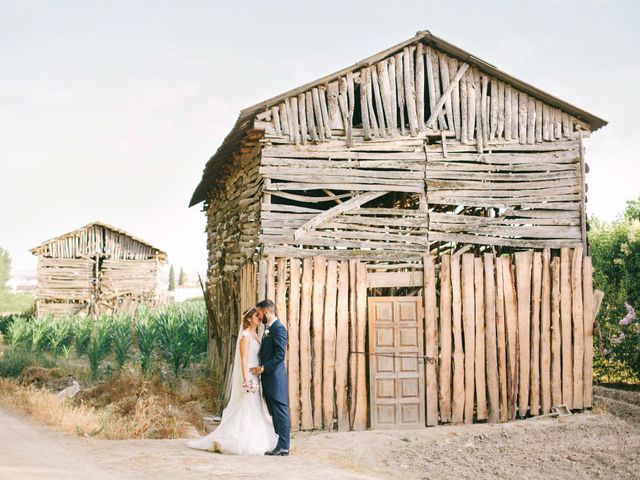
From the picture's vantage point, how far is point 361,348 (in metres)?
10.4

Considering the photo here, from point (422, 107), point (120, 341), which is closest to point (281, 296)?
point (422, 107)

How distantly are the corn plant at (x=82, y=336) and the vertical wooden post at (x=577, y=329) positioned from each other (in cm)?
1161

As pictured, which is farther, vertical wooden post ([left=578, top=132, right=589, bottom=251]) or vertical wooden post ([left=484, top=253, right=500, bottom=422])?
vertical wooden post ([left=578, top=132, right=589, bottom=251])

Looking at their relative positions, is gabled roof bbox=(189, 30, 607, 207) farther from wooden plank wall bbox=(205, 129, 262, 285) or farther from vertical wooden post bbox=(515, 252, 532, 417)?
vertical wooden post bbox=(515, 252, 532, 417)

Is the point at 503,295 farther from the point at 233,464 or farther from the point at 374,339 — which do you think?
the point at 233,464

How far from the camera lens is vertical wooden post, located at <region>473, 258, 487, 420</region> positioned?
10648mm

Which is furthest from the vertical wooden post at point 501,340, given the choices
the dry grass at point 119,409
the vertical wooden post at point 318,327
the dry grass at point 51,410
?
the dry grass at point 51,410

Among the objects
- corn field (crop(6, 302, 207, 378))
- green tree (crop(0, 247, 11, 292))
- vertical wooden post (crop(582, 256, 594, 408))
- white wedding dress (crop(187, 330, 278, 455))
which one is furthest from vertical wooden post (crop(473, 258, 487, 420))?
green tree (crop(0, 247, 11, 292))

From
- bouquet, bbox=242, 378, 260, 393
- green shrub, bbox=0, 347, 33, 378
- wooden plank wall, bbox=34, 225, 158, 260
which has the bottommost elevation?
green shrub, bbox=0, 347, 33, 378

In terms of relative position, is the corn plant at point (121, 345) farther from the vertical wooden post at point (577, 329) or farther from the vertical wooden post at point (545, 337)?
the vertical wooden post at point (577, 329)

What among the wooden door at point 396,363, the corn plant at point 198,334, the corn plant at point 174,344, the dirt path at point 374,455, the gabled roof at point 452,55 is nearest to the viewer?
the dirt path at point 374,455

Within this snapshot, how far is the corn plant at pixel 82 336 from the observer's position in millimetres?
17016

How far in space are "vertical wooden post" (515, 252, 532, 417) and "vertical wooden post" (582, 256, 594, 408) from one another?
Answer: 1001mm

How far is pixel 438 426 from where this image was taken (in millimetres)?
10492
